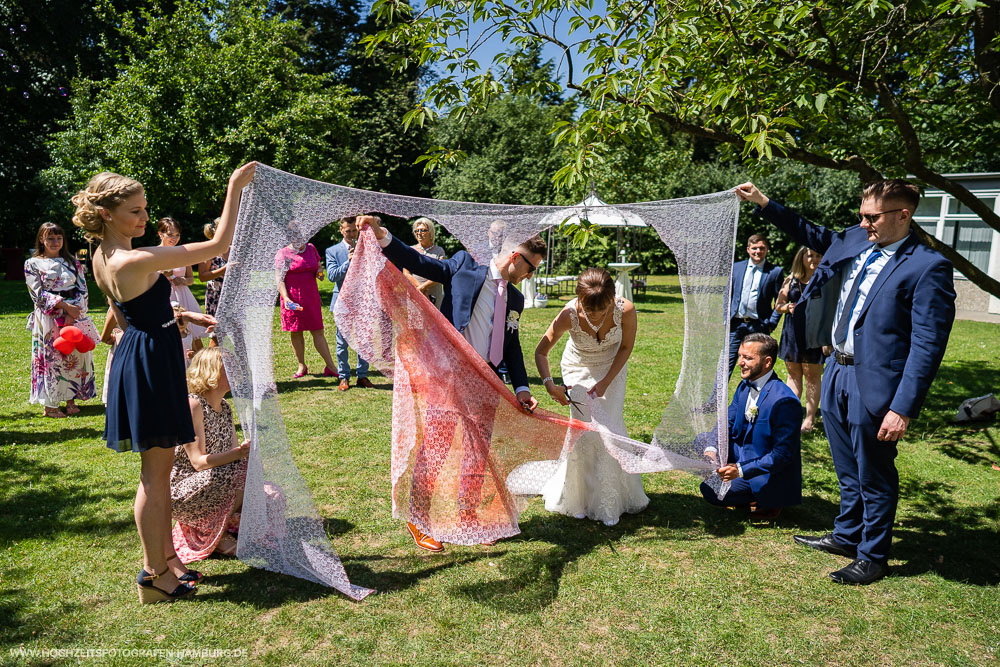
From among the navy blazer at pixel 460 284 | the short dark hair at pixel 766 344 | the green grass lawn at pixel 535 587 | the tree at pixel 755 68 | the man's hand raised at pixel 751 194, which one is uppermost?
the tree at pixel 755 68

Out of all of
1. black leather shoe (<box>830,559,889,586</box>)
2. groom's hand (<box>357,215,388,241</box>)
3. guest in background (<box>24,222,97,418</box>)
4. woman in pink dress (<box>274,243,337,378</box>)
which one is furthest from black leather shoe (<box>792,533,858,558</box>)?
guest in background (<box>24,222,97,418</box>)

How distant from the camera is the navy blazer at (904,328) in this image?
10.8 ft

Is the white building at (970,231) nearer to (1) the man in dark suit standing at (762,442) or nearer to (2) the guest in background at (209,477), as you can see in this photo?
(1) the man in dark suit standing at (762,442)

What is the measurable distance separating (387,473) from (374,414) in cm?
168

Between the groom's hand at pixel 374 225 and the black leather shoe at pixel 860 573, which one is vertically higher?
the groom's hand at pixel 374 225

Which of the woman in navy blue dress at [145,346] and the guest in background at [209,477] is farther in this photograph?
the guest in background at [209,477]

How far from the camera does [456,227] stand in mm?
3857

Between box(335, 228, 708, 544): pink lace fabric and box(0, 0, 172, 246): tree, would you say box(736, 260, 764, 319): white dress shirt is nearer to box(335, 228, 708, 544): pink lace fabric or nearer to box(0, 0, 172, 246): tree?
box(335, 228, 708, 544): pink lace fabric

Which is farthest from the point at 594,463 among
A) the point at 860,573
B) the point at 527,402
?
the point at 860,573

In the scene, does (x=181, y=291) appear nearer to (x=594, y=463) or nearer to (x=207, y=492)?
(x=207, y=492)

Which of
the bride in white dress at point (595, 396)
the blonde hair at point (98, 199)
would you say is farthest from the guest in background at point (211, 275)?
the bride in white dress at point (595, 396)

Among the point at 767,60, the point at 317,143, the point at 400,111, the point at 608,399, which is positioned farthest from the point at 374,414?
the point at 400,111

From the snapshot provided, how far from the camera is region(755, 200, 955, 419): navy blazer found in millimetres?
3307

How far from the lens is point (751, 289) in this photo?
21.6ft
